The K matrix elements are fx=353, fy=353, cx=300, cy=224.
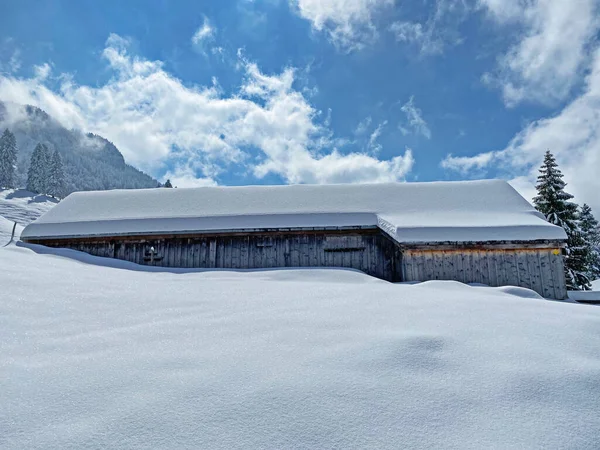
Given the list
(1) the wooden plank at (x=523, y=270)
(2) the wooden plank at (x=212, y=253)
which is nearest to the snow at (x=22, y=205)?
(2) the wooden plank at (x=212, y=253)

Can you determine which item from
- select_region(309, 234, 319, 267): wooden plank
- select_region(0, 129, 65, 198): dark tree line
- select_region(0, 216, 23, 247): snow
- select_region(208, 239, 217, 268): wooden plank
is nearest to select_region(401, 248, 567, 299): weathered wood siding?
select_region(309, 234, 319, 267): wooden plank

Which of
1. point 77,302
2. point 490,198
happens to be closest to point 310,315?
point 77,302

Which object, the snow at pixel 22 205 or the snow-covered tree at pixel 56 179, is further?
the snow-covered tree at pixel 56 179

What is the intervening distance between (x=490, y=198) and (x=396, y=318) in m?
12.0

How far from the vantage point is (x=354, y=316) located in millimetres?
3627

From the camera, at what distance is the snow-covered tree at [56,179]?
58250mm

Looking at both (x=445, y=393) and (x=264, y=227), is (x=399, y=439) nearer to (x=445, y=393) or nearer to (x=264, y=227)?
(x=445, y=393)

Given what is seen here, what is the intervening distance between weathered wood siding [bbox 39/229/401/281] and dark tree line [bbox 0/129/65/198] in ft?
184

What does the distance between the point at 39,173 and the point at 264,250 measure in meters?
61.2

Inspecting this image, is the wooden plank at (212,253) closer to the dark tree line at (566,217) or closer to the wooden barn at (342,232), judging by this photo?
the wooden barn at (342,232)

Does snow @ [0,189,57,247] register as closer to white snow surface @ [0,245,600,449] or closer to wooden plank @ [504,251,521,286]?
white snow surface @ [0,245,600,449]

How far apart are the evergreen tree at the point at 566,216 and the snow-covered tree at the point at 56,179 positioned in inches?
2599

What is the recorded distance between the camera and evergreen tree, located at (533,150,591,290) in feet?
57.9

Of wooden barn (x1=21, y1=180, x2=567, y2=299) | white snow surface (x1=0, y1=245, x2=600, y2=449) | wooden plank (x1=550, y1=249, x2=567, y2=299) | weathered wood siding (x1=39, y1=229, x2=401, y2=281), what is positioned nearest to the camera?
white snow surface (x1=0, y1=245, x2=600, y2=449)
